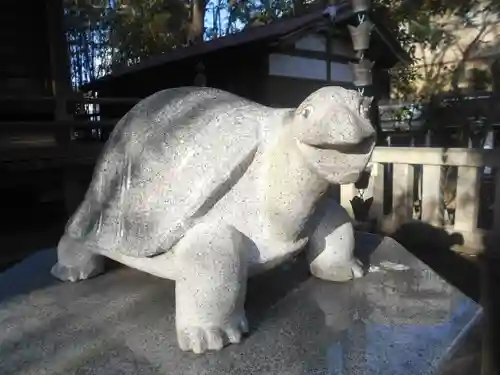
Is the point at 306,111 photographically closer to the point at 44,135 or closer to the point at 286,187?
the point at 286,187

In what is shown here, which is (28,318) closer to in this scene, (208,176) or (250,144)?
(208,176)

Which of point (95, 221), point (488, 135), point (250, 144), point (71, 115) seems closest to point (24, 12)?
point (71, 115)

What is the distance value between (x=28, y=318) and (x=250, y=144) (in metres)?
0.71

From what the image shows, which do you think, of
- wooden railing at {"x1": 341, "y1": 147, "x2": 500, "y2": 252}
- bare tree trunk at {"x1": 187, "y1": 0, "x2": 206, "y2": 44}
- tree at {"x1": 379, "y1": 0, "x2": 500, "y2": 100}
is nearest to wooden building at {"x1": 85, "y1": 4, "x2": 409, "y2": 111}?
tree at {"x1": 379, "y1": 0, "x2": 500, "y2": 100}

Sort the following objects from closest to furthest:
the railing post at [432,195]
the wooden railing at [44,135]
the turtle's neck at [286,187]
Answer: the turtle's neck at [286,187] < the railing post at [432,195] < the wooden railing at [44,135]

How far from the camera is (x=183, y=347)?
938 millimetres

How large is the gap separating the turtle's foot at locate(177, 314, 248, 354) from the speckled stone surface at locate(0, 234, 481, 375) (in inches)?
0.6

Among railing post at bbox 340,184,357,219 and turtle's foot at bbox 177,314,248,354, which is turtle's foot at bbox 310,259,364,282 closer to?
turtle's foot at bbox 177,314,248,354

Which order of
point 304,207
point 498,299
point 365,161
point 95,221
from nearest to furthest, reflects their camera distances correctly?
point 365,161 → point 304,207 → point 95,221 → point 498,299

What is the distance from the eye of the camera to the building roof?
4.61 m

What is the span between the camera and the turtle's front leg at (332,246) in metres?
1.27

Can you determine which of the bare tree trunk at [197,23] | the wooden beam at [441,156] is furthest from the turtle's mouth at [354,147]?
the bare tree trunk at [197,23]

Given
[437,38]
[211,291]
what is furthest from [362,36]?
[211,291]

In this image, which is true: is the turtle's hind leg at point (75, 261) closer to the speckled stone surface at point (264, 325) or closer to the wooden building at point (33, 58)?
the speckled stone surface at point (264, 325)
